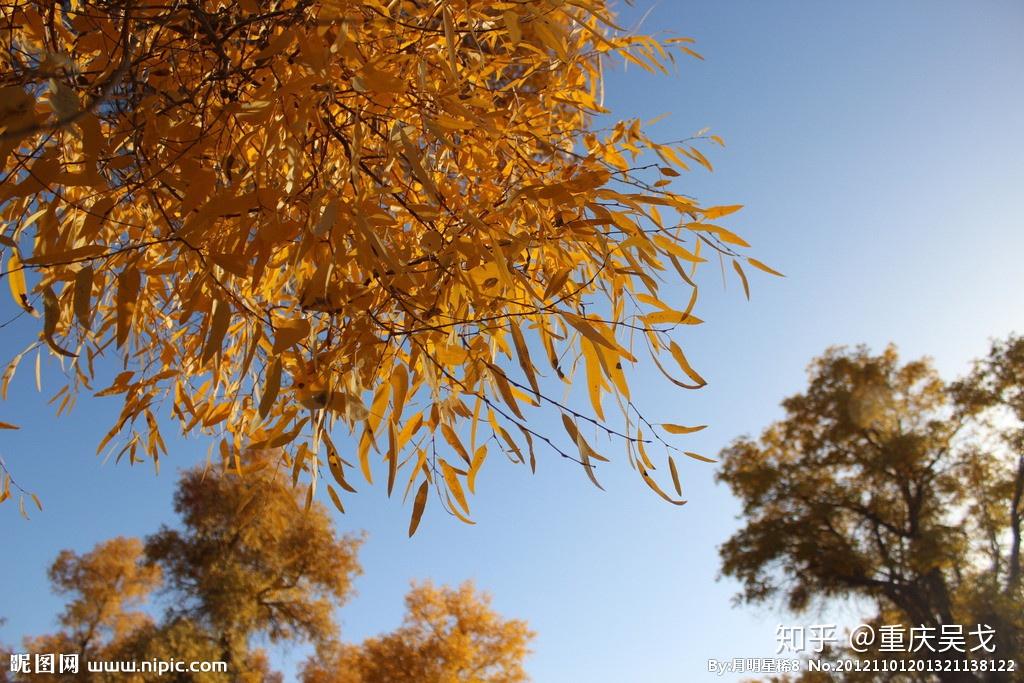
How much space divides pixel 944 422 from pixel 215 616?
10.5 meters

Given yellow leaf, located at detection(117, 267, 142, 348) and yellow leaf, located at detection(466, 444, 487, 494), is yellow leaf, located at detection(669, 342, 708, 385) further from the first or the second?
yellow leaf, located at detection(117, 267, 142, 348)

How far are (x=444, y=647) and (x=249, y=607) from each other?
334cm

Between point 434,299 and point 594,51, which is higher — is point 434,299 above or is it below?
below

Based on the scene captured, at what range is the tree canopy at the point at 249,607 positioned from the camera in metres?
8.44

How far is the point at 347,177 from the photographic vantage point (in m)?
0.91

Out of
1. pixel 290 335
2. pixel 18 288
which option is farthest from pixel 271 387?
pixel 18 288

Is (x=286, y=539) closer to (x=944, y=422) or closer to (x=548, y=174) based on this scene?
(x=944, y=422)

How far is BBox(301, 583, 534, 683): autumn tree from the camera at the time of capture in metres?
8.16

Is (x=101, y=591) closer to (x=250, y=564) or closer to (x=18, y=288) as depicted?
(x=250, y=564)

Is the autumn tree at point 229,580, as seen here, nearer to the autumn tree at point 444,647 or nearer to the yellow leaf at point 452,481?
the autumn tree at point 444,647

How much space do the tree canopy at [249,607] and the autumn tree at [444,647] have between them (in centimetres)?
1

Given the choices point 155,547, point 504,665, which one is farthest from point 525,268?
point 155,547

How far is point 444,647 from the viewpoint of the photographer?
829cm

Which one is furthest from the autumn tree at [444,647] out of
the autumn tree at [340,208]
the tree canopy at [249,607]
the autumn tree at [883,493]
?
the autumn tree at [340,208]
